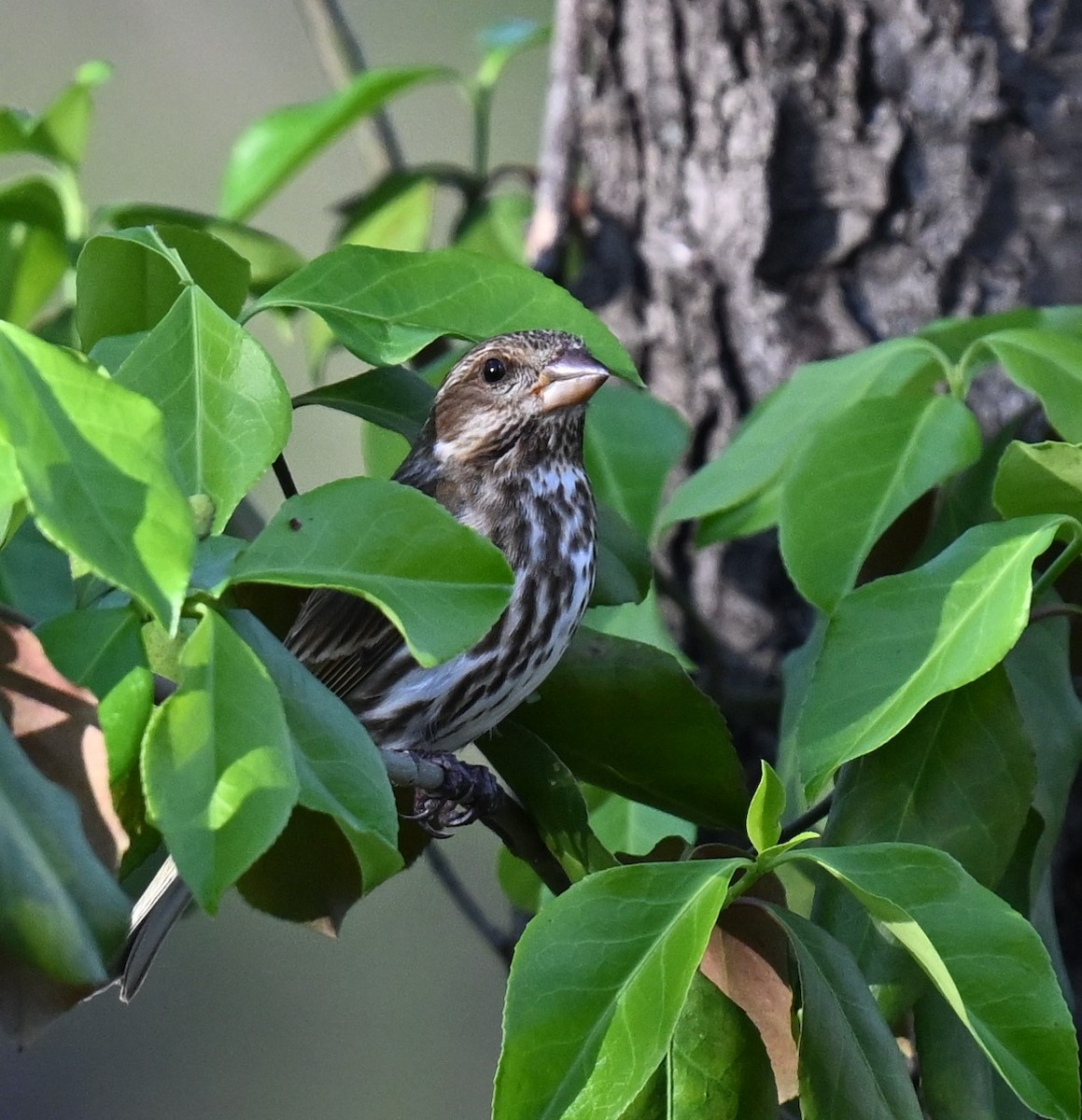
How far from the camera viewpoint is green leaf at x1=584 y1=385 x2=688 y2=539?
274 centimetres

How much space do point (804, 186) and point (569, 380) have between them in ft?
2.36

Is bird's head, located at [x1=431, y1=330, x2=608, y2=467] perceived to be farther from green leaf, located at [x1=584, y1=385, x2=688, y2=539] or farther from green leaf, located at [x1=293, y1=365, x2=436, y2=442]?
green leaf, located at [x1=293, y1=365, x2=436, y2=442]

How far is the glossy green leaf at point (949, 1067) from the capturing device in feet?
5.95

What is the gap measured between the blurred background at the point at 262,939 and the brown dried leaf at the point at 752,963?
12.0ft

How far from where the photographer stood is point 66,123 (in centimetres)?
329

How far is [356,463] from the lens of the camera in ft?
21.3

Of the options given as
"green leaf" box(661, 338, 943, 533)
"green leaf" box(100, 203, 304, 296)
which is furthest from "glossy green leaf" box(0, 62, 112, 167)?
"green leaf" box(661, 338, 943, 533)

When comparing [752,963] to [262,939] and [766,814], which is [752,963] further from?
[262,939]

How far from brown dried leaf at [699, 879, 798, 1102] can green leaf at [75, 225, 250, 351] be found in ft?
2.85

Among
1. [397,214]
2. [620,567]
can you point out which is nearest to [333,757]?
[620,567]

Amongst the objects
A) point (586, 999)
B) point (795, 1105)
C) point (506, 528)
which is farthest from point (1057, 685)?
point (506, 528)

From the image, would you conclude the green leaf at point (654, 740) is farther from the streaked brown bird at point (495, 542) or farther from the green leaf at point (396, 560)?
the green leaf at point (396, 560)

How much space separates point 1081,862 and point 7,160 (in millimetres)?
5942

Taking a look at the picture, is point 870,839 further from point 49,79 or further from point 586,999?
point 49,79
